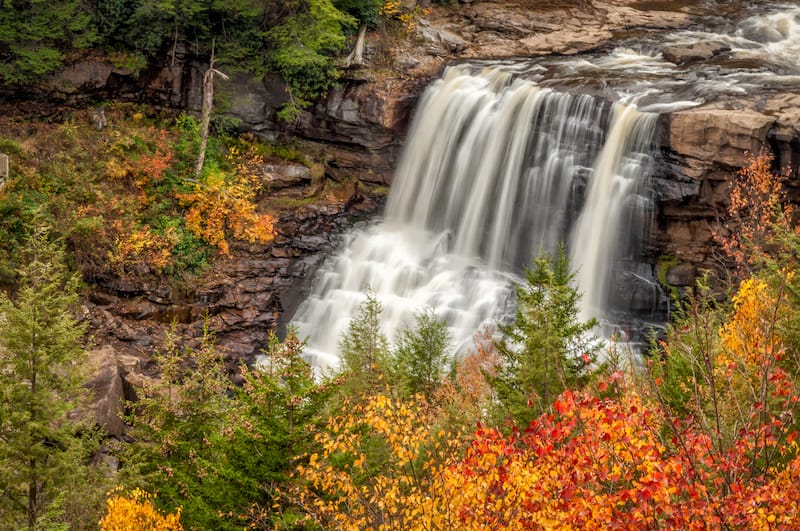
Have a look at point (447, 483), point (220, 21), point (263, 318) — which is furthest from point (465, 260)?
point (447, 483)

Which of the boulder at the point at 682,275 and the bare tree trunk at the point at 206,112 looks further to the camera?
the bare tree trunk at the point at 206,112

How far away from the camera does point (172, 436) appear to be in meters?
13.1

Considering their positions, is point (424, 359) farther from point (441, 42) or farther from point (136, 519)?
point (441, 42)

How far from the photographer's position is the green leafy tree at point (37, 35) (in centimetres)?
2558

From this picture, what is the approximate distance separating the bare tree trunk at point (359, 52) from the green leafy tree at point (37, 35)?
389 inches

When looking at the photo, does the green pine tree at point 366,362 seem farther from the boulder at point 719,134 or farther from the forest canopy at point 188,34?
the forest canopy at point 188,34

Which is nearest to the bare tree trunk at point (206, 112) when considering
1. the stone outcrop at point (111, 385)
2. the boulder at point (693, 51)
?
the stone outcrop at point (111, 385)

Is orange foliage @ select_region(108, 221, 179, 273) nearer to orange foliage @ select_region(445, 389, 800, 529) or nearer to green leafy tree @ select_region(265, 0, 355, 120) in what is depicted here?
green leafy tree @ select_region(265, 0, 355, 120)

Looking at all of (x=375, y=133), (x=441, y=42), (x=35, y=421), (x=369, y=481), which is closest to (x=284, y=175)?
(x=375, y=133)

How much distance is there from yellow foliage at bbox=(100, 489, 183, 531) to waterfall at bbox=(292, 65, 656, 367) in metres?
11.2

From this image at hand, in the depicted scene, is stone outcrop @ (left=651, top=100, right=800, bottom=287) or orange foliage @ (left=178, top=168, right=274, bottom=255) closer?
stone outcrop @ (left=651, top=100, right=800, bottom=287)

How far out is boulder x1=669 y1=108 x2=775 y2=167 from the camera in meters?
20.1

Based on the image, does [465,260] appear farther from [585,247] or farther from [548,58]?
[548,58]

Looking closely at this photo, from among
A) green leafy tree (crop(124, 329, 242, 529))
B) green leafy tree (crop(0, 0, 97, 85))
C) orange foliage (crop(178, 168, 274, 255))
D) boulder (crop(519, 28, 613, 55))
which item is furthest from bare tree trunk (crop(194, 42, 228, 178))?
green leafy tree (crop(124, 329, 242, 529))
